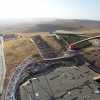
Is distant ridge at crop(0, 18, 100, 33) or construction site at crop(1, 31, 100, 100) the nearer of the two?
construction site at crop(1, 31, 100, 100)

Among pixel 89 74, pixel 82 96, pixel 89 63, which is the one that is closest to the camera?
pixel 82 96

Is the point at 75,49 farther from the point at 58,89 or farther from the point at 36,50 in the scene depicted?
the point at 58,89

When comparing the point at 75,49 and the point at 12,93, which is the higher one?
the point at 75,49

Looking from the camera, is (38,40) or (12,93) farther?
(38,40)

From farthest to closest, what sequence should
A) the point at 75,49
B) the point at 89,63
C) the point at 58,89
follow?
the point at 75,49 < the point at 89,63 < the point at 58,89

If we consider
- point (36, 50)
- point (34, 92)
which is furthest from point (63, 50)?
point (34, 92)

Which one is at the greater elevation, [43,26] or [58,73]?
[43,26]

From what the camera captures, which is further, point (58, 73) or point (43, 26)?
point (43, 26)

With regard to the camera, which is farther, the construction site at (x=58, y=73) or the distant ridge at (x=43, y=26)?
the distant ridge at (x=43, y=26)
